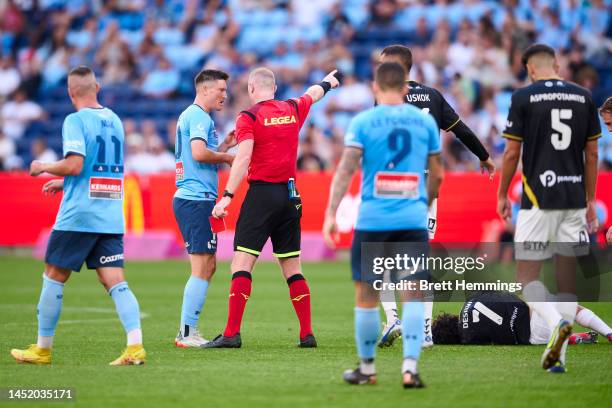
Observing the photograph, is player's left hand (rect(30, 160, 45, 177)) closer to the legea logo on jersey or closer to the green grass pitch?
the green grass pitch

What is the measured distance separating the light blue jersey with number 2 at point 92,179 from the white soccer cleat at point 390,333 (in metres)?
2.92

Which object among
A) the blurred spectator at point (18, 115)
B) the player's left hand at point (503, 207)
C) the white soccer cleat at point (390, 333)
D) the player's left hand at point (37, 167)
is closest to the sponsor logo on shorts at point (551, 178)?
the player's left hand at point (503, 207)

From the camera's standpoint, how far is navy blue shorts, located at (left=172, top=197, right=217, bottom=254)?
1093 centimetres

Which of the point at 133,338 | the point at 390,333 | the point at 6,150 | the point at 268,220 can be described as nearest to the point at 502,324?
the point at 390,333

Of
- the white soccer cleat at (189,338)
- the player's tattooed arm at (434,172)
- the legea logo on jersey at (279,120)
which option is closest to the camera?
the player's tattooed arm at (434,172)

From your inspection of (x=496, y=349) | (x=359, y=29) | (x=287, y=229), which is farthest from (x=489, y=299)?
(x=359, y=29)

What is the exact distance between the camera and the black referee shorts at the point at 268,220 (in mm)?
10617

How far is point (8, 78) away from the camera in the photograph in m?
29.9

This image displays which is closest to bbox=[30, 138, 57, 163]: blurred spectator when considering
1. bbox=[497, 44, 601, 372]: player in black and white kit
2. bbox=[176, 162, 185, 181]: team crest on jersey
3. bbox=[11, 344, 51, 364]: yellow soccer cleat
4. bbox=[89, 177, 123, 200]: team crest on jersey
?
bbox=[176, 162, 185, 181]: team crest on jersey

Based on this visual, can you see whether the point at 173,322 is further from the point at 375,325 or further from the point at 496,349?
the point at 375,325

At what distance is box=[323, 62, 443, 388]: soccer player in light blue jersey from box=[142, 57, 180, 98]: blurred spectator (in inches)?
817

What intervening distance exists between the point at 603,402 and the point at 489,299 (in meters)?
3.52

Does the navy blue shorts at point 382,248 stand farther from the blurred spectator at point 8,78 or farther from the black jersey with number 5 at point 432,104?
the blurred spectator at point 8,78

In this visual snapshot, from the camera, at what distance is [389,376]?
867 centimetres
